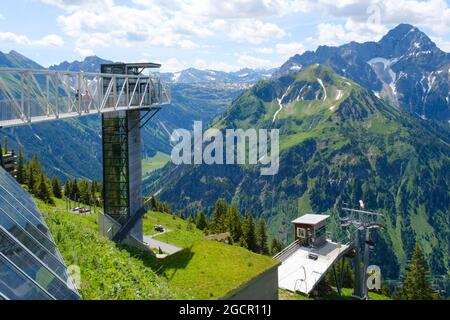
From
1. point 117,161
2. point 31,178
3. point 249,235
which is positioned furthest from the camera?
point 249,235

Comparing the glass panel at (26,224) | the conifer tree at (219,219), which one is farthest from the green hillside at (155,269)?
the conifer tree at (219,219)

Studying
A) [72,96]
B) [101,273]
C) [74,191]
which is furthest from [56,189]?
[101,273]

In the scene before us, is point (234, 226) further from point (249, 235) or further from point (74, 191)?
point (74, 191)

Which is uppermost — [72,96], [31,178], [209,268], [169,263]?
[72,96]

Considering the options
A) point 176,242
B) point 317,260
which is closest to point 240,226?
point 176,242

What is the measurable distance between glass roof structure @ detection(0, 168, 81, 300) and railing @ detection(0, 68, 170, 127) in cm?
984

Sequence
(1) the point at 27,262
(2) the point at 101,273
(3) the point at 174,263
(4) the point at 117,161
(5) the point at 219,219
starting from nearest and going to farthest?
(1) the point at 27,262, (2) the point at 101,273, (3) the point at 174,263, (4) the point at 117,161, (5) the point at 219,219

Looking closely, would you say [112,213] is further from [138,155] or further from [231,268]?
[231,268]

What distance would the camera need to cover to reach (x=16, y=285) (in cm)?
1334

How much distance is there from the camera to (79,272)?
2080 centimetres

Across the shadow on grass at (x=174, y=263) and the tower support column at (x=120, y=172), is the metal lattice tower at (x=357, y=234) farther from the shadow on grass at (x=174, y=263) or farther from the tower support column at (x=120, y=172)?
the shadow on grass at (x=174, y=263)

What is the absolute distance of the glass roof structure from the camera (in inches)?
530

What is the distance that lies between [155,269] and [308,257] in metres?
34.0
